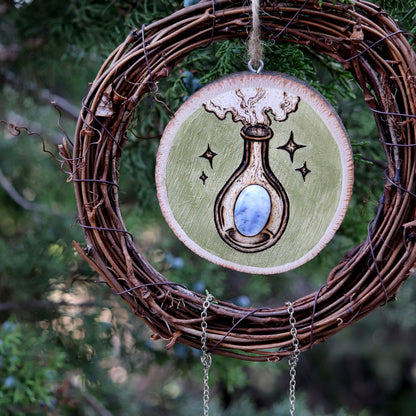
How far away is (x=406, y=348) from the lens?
341cm

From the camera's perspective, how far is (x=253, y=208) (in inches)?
30.2

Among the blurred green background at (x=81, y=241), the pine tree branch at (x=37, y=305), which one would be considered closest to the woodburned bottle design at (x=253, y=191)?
the blurred green background at (x=81, y=241)

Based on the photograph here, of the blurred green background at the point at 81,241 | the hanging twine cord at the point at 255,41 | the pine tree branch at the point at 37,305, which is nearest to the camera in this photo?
the hanging twine cord at the point at 255,41

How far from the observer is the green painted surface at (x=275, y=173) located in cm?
75

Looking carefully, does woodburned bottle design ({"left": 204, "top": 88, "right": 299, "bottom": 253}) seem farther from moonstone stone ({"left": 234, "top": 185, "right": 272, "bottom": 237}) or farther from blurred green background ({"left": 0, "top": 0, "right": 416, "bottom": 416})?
blurred green background ({"left": 0, "top": 0, "right": 416, "bottom": 416})

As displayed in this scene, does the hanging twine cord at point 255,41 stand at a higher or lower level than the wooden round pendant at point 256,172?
higher

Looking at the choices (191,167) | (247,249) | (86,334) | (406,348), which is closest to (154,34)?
(191,167)

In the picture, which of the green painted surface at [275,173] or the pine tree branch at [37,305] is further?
the pine tree branch at [37,305]

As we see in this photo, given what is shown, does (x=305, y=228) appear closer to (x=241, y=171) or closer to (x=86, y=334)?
(x=241, y=171)

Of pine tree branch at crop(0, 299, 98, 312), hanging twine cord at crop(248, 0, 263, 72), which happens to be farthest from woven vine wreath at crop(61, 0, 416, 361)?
pine tree branch at crop(0, 299, 98, 312)

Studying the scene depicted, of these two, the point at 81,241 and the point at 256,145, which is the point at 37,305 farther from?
the point at 256,145

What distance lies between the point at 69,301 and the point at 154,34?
1.05 metres

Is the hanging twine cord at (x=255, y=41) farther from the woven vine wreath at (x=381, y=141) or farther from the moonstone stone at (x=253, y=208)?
the moonstone stone at (x=253, y=208)

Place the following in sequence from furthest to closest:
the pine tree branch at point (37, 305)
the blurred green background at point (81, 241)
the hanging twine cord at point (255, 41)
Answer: the pine tree branch at point (37, 305), the blurred green background at point (81, 241), the hanging twine cord at point (255, 41)
